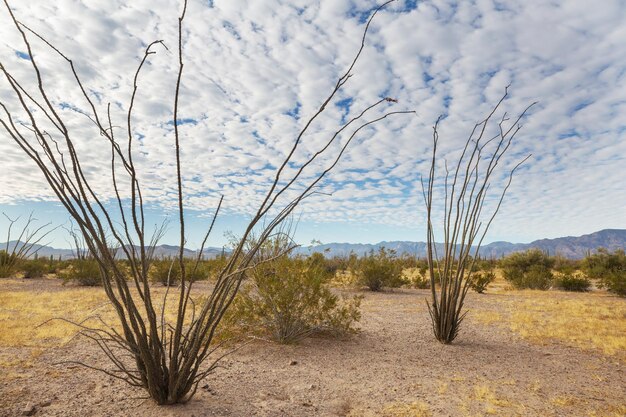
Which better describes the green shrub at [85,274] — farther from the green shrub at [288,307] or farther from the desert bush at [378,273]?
the green shrub at [288,307]

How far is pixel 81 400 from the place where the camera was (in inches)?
135

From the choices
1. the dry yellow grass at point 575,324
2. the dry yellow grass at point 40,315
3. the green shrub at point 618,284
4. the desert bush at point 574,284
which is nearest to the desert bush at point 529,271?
the desert bush at point 574,284

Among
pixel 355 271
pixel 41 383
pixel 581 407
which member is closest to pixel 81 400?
pixel 41 383

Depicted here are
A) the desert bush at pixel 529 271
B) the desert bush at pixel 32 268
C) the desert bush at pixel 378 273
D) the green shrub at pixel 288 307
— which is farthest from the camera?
the desert bush at pixel 32 268

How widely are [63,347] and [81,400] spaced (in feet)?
7.26

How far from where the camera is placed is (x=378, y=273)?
13742mm

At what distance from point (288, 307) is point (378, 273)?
8.31 metres

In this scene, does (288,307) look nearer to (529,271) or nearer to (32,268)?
(32,268)

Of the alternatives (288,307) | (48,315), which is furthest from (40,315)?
(288,307)

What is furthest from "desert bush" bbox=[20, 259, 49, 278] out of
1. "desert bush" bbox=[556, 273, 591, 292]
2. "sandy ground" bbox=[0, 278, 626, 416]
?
"desert bush" bbox=[556, 273, 591, 292]

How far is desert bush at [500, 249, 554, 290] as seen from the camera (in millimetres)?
15562

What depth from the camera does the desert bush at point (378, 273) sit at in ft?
45.1

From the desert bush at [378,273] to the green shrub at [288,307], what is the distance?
7581mm

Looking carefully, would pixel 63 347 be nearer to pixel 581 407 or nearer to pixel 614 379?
pixel 581 407
